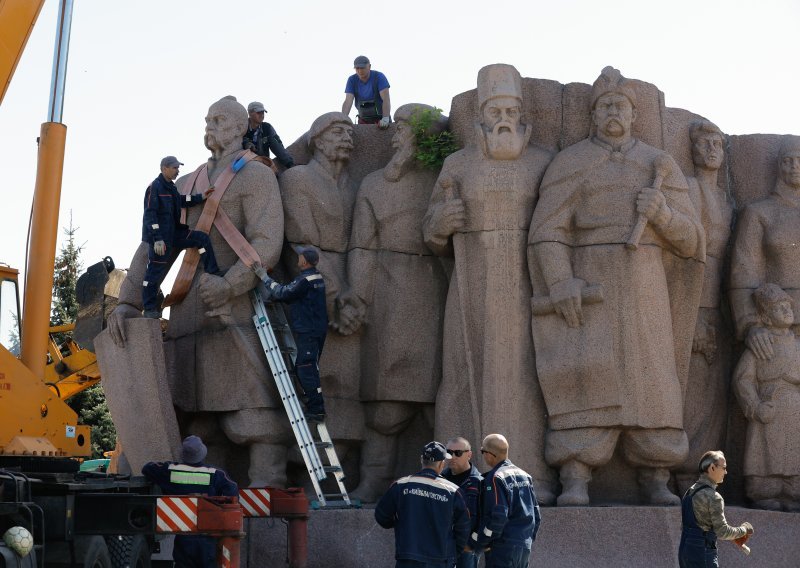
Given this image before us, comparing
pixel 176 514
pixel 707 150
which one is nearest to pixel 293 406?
pixel 176 514

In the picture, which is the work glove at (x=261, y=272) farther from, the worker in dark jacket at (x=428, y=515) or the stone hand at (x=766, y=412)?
the stone hand at (x=766, y=412)

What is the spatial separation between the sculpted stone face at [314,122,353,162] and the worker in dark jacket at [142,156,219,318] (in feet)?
5.34

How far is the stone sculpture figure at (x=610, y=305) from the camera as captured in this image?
512 inches

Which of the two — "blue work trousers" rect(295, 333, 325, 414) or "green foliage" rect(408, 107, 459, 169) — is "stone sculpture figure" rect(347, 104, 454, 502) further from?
"blue work trousers" rect(295, 333, 325, 414)

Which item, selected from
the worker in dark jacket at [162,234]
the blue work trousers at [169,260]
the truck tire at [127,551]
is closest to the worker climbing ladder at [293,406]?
the blue work trousers at [169,260]

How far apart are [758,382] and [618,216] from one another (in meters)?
2.26

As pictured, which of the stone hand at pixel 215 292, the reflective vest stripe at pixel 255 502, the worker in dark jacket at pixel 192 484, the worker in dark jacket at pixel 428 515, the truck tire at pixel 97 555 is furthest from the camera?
the stone hand at pixel 215 292

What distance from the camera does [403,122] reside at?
557 inches

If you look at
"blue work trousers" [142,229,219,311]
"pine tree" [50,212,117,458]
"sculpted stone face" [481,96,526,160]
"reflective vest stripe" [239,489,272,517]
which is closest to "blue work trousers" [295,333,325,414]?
"blue work trousers" [142,229,219,311]

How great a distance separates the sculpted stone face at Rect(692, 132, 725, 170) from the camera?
1424cm

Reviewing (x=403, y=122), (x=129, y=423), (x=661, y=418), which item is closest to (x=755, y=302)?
(x=661, y=418)

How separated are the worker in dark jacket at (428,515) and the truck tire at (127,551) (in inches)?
103

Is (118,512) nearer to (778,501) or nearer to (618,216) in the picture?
(618,216)

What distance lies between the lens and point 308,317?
13.2 meters
